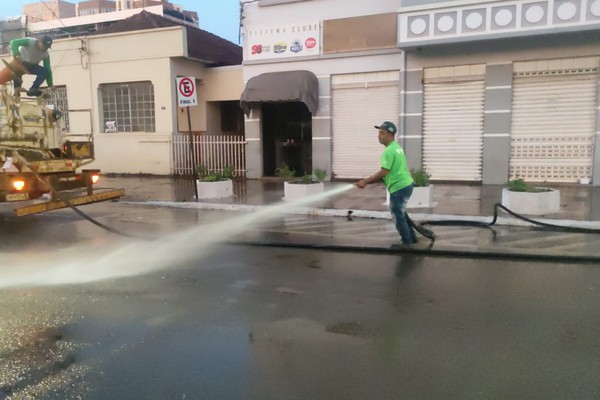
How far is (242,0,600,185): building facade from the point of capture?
12.7 metres

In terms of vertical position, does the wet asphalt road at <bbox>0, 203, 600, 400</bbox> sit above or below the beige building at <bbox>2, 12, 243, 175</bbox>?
below

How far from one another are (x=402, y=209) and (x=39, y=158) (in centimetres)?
672

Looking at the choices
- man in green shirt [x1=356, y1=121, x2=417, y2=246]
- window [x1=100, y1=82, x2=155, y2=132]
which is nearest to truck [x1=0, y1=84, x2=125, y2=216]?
man in green shirt [x1=356, y1=121, x2=417, y2=246]

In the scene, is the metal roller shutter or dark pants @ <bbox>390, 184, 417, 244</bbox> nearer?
dark pants @ <bbox>390, 184, 417, 244</bbox>

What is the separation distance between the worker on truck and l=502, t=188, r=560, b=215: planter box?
8.96m

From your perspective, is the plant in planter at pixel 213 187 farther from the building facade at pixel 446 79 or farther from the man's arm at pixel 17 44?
the man's arm at pixel 17 44

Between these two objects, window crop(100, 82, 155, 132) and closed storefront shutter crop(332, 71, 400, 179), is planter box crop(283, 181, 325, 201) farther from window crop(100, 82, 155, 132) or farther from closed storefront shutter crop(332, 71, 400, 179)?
window crop(100, 82, 155, 132)

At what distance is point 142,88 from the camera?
18.5 m

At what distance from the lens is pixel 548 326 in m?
4.35

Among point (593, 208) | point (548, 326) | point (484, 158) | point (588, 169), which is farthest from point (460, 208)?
point (548, 326)

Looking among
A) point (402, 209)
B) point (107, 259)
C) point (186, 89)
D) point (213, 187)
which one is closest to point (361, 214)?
point (402, 209)

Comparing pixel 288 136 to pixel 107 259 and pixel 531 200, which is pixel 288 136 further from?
pixel 107 259

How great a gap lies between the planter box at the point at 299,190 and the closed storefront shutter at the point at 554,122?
18.4 ft

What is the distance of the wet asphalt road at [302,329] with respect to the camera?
11.2 ft
